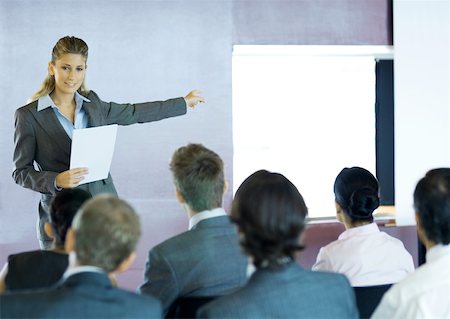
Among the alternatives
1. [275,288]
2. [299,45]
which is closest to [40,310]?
[275,288]

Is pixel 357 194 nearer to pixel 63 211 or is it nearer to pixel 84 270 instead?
pixel 63 211

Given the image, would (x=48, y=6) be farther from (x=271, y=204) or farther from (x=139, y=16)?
(x=271, y=204)

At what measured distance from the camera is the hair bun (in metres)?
3.09

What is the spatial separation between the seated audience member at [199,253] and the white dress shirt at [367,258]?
0.54 m

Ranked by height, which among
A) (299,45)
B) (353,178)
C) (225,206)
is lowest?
(225,206)

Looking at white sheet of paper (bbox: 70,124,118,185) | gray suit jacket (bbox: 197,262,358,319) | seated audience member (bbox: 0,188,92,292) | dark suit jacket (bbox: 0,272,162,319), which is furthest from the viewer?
white sheet of paper (bbox: 70,124,118,185)

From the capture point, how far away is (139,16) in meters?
5.23

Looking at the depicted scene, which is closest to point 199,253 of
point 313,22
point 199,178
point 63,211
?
point 199,178

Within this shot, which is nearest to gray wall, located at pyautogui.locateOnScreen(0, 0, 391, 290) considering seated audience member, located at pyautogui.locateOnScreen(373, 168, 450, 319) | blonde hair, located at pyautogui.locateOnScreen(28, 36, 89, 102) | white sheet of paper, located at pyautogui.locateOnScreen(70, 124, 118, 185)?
blonde hair, located at pyautogui.locateOnScreen(28, 36, 89, 102)

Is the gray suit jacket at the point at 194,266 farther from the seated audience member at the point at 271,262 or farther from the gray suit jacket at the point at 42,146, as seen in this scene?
the gray suit jacket at the point at 42,146

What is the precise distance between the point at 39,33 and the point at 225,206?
6.04ft

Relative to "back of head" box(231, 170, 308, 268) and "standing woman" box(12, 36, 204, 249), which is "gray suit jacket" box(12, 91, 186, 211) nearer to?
"standing woman" box(12, 36, 204, 249)

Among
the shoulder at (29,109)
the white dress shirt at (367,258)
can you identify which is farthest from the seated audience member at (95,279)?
the shoulder at (29,109)

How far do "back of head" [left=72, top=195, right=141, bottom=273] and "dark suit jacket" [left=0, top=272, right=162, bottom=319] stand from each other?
0.04 meters
